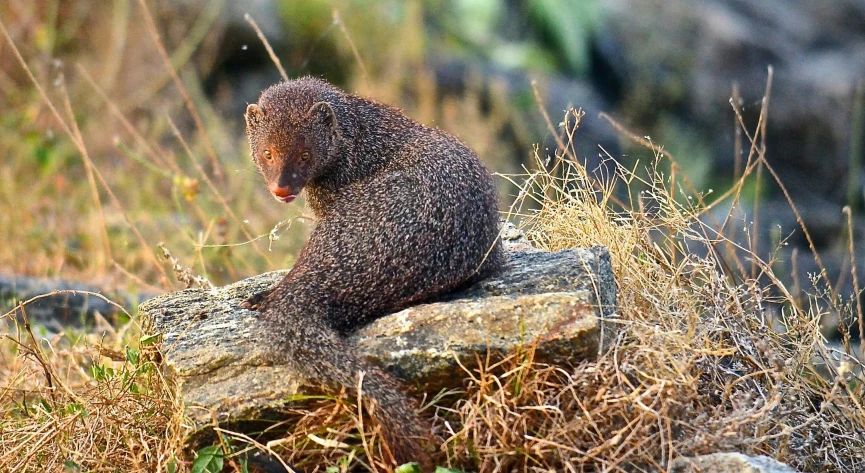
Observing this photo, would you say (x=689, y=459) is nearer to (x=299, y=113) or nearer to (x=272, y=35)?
(x=299, y=113)

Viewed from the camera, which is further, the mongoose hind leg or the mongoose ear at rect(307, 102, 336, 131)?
the mongoose ear at rect(307, 102, 336, 131)

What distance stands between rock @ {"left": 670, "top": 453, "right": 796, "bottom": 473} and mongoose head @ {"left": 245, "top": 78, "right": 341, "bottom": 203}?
5.57 feet

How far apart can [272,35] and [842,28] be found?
24.4 feet

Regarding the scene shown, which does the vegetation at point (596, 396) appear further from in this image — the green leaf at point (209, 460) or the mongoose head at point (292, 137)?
the mongoose head at point (292, 137)

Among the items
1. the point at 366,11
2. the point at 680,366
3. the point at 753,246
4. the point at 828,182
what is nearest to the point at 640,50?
the point at 828,182

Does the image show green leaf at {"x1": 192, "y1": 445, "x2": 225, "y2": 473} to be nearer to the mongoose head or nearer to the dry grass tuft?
the dry grass tuft

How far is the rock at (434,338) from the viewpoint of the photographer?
2.69 meters

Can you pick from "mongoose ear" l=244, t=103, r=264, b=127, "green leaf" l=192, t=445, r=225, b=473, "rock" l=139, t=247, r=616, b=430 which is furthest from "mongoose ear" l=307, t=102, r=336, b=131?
"green leaf" l=192, t=445, r=225, b=473

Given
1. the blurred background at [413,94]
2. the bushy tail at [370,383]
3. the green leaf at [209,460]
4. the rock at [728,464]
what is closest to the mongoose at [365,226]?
the bushy tail at [370,383]

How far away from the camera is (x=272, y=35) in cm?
868

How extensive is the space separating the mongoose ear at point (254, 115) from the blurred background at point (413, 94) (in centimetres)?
120

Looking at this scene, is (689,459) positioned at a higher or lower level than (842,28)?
higher

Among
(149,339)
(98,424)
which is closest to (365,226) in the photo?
(149,339)

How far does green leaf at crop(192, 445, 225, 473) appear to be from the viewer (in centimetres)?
263
